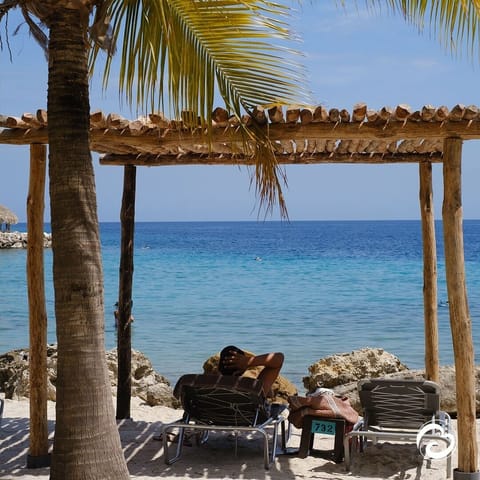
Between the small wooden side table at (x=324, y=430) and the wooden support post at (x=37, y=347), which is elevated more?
the wooden support post at (x=37, y=347)

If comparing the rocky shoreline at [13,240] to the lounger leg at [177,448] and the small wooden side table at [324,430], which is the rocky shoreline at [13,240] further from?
the small wooden side table at [324,430]

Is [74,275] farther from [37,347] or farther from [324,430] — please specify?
[324,430]

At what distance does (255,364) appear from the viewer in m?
6.84

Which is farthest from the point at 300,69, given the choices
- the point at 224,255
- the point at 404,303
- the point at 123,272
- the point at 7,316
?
the point at 224,255

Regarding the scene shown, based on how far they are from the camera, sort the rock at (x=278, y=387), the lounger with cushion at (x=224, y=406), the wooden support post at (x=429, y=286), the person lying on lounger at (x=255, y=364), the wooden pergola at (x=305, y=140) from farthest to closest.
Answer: the rock at (x=278, y=387) → the wooden support post at (x=429, y=286) → the person lying on lounger at (x=255, y=364) → the lounger with cushion at (x=224, y=406) → the wooden pergola at (x=305, y=140)

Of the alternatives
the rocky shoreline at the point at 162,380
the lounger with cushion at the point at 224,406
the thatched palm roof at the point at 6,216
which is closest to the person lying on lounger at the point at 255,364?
the lounger with cushion at the point at 224,406

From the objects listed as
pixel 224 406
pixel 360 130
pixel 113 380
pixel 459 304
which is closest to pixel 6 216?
pixel 113 380

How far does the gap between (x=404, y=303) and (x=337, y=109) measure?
22259 mm

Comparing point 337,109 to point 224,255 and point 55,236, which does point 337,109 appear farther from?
point 224,255

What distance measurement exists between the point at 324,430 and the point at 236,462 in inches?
29.4

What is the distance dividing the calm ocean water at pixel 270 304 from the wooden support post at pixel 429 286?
570 centimetres

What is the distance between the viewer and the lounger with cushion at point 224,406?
648 cm

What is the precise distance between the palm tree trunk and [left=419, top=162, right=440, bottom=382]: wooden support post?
4003 millimetres

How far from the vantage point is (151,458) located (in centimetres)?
689
